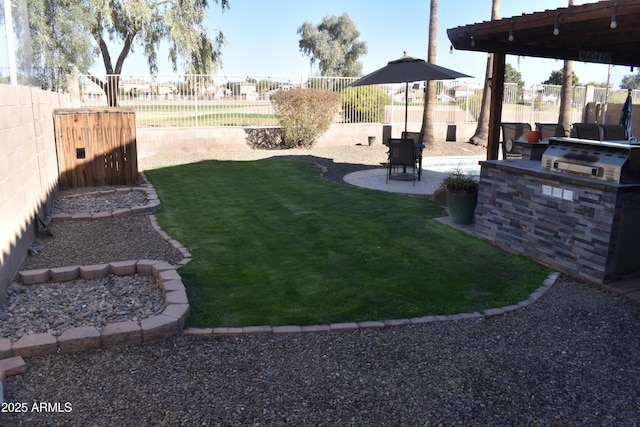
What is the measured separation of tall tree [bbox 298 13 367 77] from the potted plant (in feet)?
127

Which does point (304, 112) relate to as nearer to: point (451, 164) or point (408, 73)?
point (451, 164)

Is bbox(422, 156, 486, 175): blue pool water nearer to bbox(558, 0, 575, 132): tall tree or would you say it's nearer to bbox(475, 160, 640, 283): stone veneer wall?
bbox(558, 0, 575, 132): tall tree

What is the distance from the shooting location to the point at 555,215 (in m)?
5.18

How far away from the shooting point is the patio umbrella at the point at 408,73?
9484 mm

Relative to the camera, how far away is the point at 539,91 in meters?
20.4

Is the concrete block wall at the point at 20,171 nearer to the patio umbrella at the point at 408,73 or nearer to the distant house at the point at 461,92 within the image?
the patio umbrella at the point at 408,73

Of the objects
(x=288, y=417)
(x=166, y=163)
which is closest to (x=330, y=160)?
(x=166, y=163)

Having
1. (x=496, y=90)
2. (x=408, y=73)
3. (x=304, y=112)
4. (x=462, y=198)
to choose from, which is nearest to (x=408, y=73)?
(x=408, y=73)

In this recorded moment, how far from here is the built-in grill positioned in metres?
4.68

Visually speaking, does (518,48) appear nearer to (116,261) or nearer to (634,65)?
(634,65)

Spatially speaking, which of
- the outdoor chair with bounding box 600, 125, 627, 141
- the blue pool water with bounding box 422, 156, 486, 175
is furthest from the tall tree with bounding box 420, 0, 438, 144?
the outdoor chair with bounding box 600, 125, 627, 141

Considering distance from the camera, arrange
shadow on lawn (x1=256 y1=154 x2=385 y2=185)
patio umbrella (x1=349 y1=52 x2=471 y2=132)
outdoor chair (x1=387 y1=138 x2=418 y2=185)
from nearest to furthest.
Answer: patio umbrella (x1=349 y1=52 x2=471 y2=132)
outdoor chair (x1=387 y1=138 x2=418 y2=185)
shadow on lawn (x1=256 y1=154 x2=385 y2=185)

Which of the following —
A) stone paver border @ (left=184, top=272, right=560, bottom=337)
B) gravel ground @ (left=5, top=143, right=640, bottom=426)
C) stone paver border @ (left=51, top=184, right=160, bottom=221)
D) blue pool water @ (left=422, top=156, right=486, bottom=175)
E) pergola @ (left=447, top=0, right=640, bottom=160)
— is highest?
pergola @ (left=447, top=0, right=640, bottom=160)

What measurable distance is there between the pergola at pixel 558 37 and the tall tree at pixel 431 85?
7.76 meters
